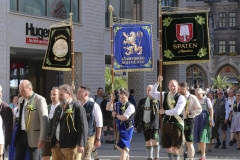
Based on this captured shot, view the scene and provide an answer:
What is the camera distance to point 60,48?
559 inches

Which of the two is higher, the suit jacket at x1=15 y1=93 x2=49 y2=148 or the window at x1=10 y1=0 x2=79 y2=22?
the window at x1=10 y1=0 x2=79 y2=22

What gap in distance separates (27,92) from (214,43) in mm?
69396

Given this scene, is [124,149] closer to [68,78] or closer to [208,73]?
[68,78]

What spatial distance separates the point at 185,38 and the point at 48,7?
9.37m

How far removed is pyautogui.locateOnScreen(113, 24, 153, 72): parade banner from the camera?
14.0 metres

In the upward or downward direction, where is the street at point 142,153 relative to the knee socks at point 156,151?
downward

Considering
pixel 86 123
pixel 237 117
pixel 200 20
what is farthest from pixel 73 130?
pixel 237 117

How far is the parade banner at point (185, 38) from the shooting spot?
505 inches

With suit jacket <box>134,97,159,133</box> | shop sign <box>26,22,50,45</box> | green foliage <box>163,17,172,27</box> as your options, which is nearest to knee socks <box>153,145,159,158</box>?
suit jacket <box>134,97,159,133</box>

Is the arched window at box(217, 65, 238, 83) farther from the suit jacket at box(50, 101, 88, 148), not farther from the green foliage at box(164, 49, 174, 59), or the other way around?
the suit jacket at box(50, 101, 88, 148)

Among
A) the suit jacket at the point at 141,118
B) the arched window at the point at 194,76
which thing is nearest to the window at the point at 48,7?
the suit jacket at the point at 141,118

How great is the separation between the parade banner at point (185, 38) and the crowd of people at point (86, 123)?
2.36 ft

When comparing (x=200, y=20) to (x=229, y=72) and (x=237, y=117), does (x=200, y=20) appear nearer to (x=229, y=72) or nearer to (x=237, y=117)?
(x=237, y=117)

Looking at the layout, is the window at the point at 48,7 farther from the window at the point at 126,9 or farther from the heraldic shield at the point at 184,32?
the heraldic shield at the point at 184,32
